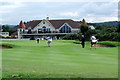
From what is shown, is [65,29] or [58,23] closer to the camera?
[65,29]

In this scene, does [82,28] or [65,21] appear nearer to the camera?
[82,28]

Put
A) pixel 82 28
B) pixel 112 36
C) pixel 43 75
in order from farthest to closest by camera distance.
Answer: pixel 82 28, pixel 112 36, pixel 43 75

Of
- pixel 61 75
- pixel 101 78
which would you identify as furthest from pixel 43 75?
pixel 101 78

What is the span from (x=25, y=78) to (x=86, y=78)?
2162mm

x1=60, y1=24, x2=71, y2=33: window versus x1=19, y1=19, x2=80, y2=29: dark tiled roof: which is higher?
x1=19, y1=19, x2=80, y2=29: dark tiled roof

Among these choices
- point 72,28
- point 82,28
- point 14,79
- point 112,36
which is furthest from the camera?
point 72,28

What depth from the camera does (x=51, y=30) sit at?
292 ft

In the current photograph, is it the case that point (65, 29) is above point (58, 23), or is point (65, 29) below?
below

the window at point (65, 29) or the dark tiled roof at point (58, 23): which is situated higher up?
the dark tiled roof at point (58, 23)

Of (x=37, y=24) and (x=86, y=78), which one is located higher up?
(x=37, y=24)

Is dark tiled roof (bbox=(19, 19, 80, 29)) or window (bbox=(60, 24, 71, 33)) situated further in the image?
dark tiled roof (bbox=(19, 19, 80, 29))

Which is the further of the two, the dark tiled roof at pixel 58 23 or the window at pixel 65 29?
the dark tiled roof at pixel 58 23

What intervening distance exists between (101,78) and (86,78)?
1.86 ft

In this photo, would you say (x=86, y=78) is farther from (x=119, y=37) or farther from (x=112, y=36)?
(x=112, y=36)
